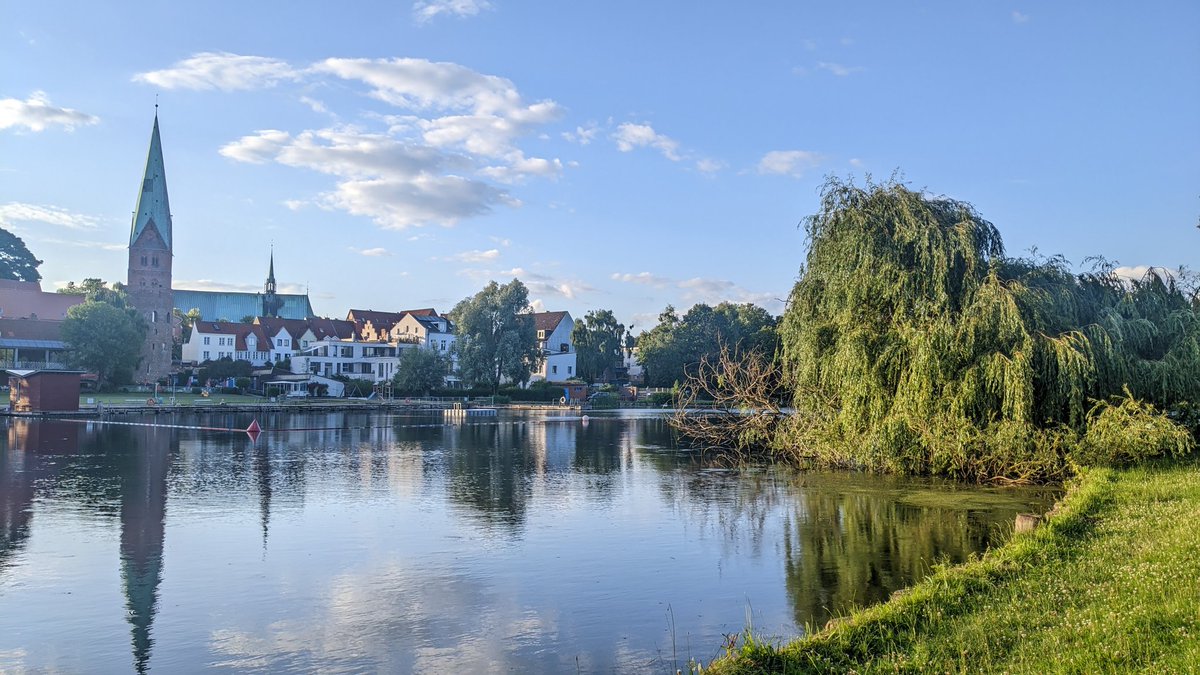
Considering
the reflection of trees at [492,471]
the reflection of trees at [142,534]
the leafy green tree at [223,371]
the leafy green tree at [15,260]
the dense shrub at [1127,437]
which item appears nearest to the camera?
the reflection of trees at [142,534]

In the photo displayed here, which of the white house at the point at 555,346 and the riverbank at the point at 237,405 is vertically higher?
the white house at the point at 555,346

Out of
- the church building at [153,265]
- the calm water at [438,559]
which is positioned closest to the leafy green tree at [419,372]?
the church building at [153,265]

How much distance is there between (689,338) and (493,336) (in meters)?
25.4

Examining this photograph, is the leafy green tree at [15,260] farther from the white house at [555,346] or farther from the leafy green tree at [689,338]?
the leafy green tree at [689,338]

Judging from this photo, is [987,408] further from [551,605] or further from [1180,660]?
[1180,660]

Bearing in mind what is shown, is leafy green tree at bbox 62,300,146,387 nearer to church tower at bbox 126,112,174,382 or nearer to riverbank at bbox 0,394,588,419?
riverbank at bbox 0,394,588,419

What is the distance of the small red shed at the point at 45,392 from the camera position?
6256 cm

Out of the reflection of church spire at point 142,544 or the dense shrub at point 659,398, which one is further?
the dense shrub at point 659,398

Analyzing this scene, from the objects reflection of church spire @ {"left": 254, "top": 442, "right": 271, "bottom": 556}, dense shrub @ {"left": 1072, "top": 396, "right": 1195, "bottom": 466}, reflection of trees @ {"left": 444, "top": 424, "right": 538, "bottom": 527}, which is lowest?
reflection of trees @ {"left": 444, "top": 424, "right": 538, "bottom": 527}

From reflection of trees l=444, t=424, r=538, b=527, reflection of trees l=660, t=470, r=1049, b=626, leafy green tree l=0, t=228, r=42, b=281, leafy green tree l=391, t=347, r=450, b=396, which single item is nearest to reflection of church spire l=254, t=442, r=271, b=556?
reflection of trees l=444, t=424, r=538, b=527

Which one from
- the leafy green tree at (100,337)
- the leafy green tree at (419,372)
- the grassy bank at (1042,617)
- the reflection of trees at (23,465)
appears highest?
the leafy green tree at (100,337)

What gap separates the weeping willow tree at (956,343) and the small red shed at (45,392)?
56.3 meters

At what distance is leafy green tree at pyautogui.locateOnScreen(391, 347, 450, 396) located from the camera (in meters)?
94.6

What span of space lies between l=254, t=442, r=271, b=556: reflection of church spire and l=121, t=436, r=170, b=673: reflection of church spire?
7.46 feet
